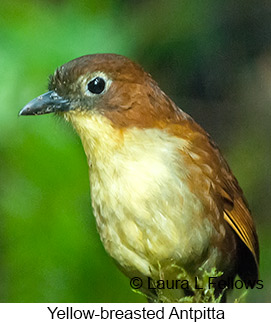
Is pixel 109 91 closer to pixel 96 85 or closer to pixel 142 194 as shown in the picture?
pixel 96 85

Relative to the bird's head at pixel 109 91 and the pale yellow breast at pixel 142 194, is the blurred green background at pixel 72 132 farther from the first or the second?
the bird's head at pixel 109 91

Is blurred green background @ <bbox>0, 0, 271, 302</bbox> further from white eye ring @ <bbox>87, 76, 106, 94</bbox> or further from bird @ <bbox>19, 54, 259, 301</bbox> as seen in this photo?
white eye ring @ <bbox>87, 76, 106, 94</bbox>

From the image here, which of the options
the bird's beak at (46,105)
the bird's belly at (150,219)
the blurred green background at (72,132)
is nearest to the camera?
the bird's belly at (150,219)

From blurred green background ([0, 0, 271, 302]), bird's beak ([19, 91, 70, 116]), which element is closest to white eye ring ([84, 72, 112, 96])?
bird's beak ([19, 91, 70, 116])

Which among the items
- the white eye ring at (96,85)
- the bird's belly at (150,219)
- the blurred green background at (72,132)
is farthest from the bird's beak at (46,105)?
the blurred green background at (72,132)

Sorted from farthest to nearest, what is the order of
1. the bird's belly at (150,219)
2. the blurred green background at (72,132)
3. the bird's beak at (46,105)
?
the blurred green background at (72,132), the bird's beak at (46,105), the bird's belly at (150,219)
